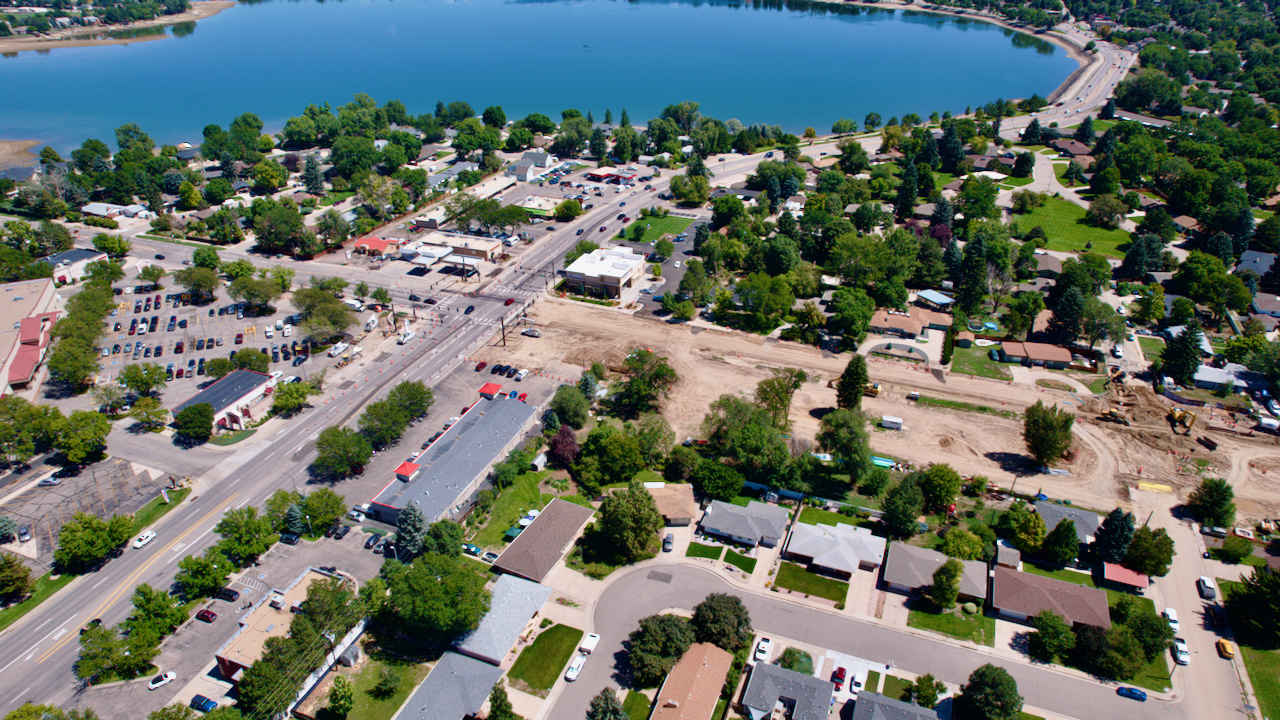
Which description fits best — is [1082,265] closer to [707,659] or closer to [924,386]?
[924,386]

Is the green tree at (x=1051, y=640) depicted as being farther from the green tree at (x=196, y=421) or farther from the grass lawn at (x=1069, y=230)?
A: the grass lawn at (x=1069, y=230)

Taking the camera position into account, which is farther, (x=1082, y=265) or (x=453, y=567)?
(x=1082, y=265)

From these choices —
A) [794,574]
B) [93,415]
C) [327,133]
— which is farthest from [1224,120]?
[93,415]

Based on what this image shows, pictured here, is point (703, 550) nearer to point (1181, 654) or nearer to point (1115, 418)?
point (1181, 654)

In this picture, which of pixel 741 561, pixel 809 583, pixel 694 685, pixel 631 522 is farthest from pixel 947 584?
pixel 631 522

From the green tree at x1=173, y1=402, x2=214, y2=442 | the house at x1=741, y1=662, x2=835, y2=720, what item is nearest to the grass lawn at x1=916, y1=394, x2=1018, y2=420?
the house at x1=741, y1=662, x2=835, y2=720

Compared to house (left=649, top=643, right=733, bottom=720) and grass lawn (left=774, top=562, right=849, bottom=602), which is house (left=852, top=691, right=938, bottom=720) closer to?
house (left=649, top=643, right=733, bottom=720)
